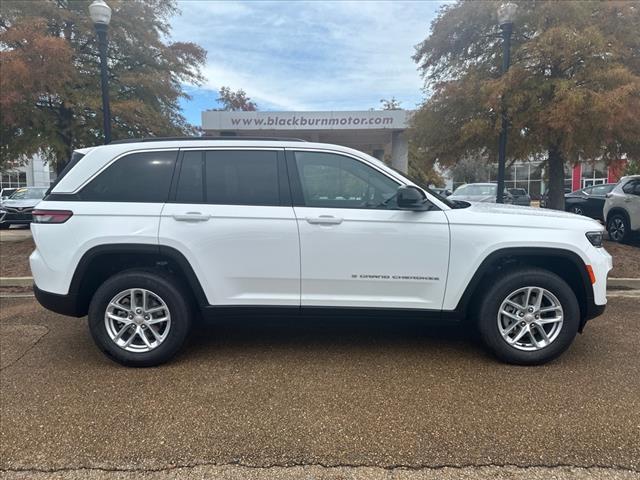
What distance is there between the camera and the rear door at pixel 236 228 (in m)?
3.77

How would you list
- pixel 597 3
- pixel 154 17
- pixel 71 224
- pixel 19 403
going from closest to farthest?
1. pixel 19 403
2. pixel 71 224
3. pixel 597 3
4. pixel 154 17

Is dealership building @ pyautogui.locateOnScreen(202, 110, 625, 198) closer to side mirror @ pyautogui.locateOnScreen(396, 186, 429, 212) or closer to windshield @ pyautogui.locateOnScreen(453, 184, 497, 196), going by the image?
windshield @ pyautogui.locateOnScreen(453, 184, 497, 196)

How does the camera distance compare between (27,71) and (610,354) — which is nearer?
(610,354)

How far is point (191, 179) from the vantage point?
3908mm

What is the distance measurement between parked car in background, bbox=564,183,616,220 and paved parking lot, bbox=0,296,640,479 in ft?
35.8

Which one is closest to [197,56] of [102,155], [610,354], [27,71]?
[27,71]

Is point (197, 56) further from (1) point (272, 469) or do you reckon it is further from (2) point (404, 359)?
(1) point (272, 469)

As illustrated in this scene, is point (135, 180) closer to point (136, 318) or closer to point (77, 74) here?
point (136, 318)

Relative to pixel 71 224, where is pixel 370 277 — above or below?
below

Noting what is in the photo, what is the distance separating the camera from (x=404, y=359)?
157 inches

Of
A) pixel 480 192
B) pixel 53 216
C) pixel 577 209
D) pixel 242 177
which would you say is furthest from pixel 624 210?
pixel 53 216

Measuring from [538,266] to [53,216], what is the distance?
4132mm

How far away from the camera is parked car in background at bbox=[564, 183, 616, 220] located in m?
→ 13.8

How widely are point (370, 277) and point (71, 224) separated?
2504 millimetres
